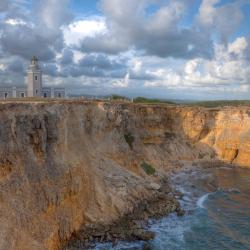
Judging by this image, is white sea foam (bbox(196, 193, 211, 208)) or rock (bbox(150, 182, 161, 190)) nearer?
white sea foam (bbox(196, 193, 211, 208))

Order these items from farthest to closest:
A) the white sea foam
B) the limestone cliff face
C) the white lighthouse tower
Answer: the white lighthouse tower
the white sea foam
the limestone cliff face

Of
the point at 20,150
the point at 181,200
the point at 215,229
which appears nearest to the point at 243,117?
the point at 181,200

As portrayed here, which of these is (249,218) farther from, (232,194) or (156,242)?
(156,242)

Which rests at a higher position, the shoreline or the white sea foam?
the shoreline

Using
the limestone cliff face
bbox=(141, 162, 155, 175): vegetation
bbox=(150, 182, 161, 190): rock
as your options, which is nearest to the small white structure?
the limestone cliff face

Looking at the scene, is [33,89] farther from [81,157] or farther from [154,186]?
[154,186]

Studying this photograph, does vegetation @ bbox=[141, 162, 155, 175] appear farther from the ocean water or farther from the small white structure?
the small white structure

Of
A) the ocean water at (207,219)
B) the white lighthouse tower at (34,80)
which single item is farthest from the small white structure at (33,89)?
the ocean water at (207,219)
